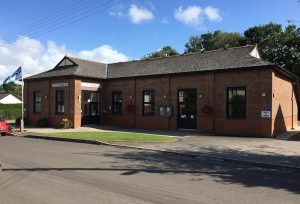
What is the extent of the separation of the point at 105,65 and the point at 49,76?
19.9ft

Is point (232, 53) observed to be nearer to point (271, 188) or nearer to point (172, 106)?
point (172, 106)

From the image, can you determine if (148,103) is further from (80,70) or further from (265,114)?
(265,114)

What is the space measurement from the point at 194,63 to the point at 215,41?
121ft

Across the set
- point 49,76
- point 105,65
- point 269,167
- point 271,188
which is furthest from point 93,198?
point 105,65

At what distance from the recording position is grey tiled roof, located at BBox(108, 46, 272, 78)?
23.2 m

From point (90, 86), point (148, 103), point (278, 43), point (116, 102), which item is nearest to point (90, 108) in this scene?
point (90, 86)

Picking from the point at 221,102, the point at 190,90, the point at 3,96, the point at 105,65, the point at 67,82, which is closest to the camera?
the point at 221,102

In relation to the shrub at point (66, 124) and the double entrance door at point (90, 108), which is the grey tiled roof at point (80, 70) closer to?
the double entrance door at point (90, 108)

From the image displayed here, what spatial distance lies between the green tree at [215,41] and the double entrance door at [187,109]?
1217 inches

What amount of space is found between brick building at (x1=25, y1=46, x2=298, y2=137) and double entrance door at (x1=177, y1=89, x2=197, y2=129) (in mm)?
70

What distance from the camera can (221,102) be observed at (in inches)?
913

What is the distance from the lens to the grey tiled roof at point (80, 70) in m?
29.5

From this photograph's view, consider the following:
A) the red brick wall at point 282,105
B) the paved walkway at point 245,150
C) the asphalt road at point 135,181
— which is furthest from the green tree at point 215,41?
the asphalt road at point 135,181

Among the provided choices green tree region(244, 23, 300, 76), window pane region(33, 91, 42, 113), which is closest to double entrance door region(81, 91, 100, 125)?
window pane region(33, 91, 42, 113)
